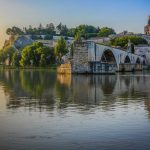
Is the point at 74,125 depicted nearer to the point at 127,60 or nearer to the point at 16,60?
the point at 127,60

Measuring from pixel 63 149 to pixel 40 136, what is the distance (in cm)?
217

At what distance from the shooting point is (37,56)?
6107 inches

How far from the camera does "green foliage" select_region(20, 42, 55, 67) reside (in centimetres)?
15062

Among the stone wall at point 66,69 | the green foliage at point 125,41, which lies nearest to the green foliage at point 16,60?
the green foliage at point 125,41

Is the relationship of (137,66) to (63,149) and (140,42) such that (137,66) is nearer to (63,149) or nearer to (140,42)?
(140,42)

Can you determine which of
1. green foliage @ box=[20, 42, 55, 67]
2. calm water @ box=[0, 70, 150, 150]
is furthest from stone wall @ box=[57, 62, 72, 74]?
green foliage @ box=[20, 42, 55, 67]

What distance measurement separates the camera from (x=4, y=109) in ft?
86.7

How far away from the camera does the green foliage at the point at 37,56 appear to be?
151 meters

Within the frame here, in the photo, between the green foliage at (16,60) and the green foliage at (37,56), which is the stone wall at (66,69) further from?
the green foliage at (16,60)

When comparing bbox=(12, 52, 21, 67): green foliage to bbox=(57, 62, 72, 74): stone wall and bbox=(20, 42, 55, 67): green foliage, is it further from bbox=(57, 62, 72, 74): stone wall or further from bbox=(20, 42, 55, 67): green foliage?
bbox=(57, 62, 72, 74): stone wall

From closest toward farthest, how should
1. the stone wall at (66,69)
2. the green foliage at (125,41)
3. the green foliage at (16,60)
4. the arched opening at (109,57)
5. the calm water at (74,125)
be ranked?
the calm water at (74,125) < the stone wall at (66,69) < the arched opening at (109,57) < the green foliage at (125,41) < the green foliage at (16,60)

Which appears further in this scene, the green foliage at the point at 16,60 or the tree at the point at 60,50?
the green foliage at the point at 16,60

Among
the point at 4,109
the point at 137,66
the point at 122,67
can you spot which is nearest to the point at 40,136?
the point at 4,109

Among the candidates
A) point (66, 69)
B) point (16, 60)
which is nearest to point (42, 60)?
point (16, 60)
